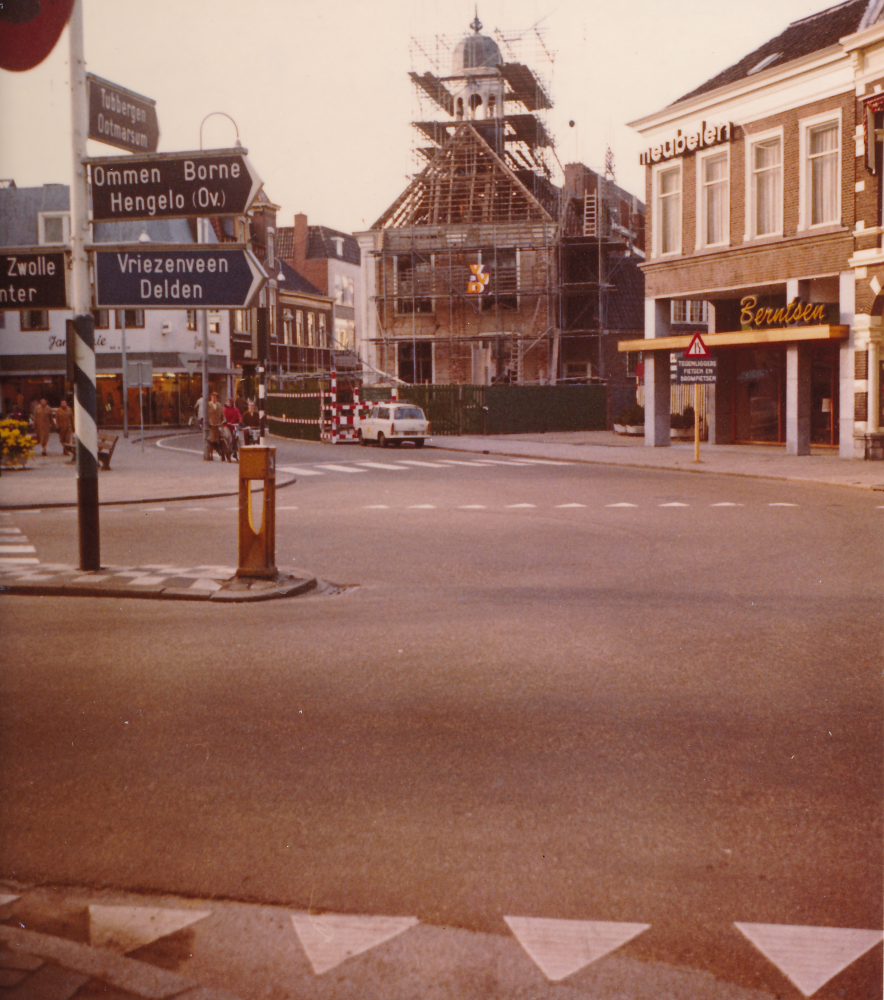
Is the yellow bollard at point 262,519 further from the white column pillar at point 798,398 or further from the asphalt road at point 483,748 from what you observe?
the white column pillar at point 798,398

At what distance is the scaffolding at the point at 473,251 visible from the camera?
56.2 m

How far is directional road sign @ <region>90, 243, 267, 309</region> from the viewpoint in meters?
9.14

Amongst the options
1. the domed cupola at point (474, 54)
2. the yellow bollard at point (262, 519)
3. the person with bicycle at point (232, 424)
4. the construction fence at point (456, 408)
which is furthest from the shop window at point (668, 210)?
the yellow bollard at point (262, 519)

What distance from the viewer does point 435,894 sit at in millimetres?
3742

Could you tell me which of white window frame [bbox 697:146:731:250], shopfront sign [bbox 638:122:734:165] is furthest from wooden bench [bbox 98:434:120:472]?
shopfront sign [bbox 638:122:734:165]

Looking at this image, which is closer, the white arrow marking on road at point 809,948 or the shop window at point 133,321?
the white arrow marking on road at point 809,948

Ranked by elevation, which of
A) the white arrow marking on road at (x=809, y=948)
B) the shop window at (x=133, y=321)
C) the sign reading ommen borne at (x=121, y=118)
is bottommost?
the white arrow marking on road at (x=809, y=948)

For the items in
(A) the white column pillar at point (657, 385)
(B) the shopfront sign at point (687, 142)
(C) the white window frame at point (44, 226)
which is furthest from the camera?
(A) the white column pillar at point (657, 385)

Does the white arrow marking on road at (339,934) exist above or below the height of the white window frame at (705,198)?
Result: below

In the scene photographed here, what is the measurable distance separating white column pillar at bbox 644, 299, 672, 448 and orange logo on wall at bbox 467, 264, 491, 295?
22071mm

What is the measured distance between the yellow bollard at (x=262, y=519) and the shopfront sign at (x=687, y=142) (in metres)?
24.3

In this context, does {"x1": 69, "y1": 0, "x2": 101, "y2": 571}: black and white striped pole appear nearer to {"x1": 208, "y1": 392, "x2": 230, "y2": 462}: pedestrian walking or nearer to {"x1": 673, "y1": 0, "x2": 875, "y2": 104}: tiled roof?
{"x1": 208, "y1": 392, "x2": 230, "y2": 462}: pedestrian walking

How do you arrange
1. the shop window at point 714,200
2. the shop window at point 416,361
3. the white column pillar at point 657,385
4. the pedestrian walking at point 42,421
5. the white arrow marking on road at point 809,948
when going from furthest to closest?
the shop window at point 416,361 < the white column pillar at point 657,385 < the pedestrian walking at point 42,421 < the shop window at point 714,200 < the white arrow marking on road at point 809,948

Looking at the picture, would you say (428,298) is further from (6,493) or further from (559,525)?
(559,525)
